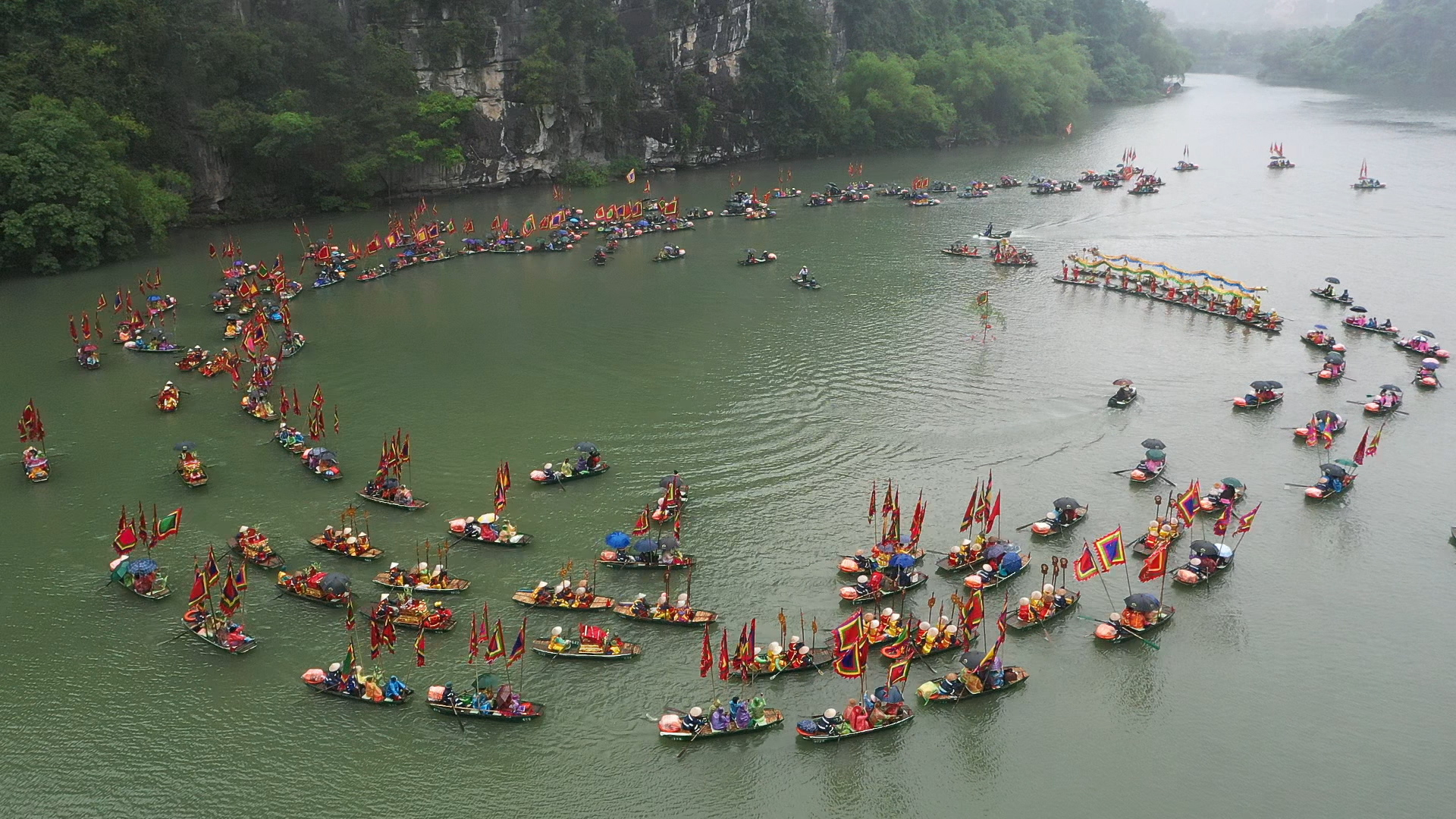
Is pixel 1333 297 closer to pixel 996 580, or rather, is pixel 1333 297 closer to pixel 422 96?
pixel 996 580

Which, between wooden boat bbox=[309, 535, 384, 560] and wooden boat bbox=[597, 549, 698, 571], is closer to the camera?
wooden boat bbox=[597, 549, 698, 571]

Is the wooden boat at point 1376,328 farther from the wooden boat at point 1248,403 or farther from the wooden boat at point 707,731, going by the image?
the wooden boat at point 707,731

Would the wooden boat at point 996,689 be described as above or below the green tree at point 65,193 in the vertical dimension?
below

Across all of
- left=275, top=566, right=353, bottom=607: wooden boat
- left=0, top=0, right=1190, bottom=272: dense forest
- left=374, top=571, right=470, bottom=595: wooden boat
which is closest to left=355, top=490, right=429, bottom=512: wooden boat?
left=374, top=571, right=470, bottom=595: wooden boat

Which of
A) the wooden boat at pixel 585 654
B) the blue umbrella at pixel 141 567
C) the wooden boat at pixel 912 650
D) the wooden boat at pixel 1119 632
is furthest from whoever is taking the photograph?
the blue umbrella at pixel 141 567

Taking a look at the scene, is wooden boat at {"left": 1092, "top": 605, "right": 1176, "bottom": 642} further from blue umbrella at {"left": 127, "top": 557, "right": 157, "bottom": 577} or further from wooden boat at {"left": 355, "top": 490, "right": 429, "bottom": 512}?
blue umbrella at {"left": 127, "top": 557, "right": 157, "bottom": 577}

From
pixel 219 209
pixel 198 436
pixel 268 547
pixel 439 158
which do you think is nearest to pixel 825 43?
pixel 439 158

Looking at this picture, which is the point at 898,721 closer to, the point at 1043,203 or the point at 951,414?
the point at 951,414

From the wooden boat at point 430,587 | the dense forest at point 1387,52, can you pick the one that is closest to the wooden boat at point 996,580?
the wooden boat at point 430,587
